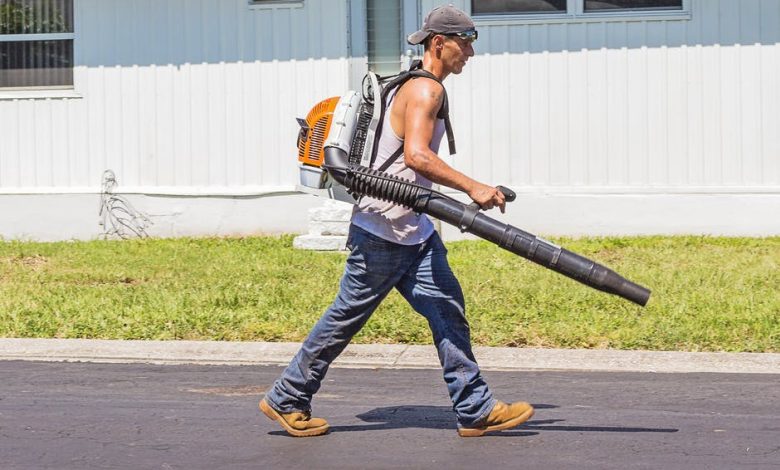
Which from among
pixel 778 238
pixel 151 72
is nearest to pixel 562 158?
pixel 778 238

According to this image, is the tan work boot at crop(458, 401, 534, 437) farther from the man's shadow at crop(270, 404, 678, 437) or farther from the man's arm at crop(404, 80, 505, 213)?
the man's arm at crop(404, 80, 505, 213)

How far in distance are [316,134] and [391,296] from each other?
4.77 meters

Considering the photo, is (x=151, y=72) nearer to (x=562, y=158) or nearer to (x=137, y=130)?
(x=137, y=130)

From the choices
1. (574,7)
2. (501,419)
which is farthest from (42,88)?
(501,419)

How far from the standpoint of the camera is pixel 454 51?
6113 mm

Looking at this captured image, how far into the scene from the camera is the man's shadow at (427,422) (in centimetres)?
648

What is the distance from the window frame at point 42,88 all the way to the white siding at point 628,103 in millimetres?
4262

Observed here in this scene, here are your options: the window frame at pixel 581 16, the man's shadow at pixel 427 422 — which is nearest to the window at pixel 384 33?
the window frame at pixel 581 16

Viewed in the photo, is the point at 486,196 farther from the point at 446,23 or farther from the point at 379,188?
the point at 446,23

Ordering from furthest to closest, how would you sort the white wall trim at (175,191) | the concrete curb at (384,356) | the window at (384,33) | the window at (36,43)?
the window at (36,43)
the white wall trim at (175,191)
the window at (384,33)
the concrete curb at (384,356)

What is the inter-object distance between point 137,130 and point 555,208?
4.88 meters

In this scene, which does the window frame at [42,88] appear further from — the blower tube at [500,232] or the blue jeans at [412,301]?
the blower tube at [500,232]

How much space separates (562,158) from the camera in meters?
14.7

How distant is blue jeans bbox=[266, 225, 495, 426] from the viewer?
6191mm
